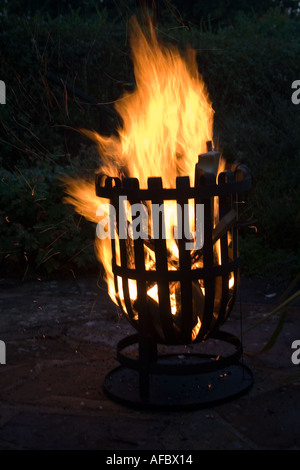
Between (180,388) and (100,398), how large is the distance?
0.39 m

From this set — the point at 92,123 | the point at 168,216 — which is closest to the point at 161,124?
the point at 168,216

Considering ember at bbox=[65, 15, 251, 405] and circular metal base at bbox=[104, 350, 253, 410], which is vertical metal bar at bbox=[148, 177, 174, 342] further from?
circular metal base at bbox=[104, 350, 253, 410]

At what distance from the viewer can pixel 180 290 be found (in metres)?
2.63

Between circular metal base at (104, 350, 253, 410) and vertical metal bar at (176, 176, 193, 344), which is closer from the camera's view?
vertical metal bar at (176, 176, 193, 344)

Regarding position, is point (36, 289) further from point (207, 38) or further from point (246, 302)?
point (207, 38)

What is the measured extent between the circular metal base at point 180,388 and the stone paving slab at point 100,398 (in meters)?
0.04

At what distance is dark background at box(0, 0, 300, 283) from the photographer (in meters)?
5.06

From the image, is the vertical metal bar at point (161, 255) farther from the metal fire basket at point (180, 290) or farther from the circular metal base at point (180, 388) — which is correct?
the circular metal base at point (180, 388)

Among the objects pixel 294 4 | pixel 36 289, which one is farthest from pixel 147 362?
pixel 294 4

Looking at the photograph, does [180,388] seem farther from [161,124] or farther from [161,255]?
[161,124]

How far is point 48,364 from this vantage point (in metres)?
3.23

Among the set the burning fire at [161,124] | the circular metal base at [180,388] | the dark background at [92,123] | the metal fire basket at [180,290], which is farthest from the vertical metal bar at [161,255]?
the dark background at [92,123]

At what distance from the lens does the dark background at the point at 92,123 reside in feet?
16.6

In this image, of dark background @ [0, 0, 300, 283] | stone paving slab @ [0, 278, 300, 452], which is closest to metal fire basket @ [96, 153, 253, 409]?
stone paving slab @ [0, 278, 300, 452]
